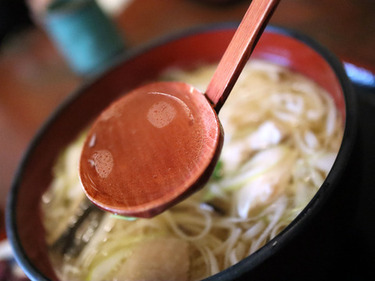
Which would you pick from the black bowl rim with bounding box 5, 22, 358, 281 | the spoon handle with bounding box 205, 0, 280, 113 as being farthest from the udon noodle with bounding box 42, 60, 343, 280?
the spoon handle with bounding box 205, 0, 280, 113

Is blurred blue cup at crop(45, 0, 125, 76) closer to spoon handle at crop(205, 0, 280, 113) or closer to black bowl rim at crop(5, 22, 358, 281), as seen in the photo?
black bowl rim at crop(5, 22, 358, 281)

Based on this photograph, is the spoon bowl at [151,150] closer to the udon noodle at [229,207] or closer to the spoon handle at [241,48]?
the spoon handle at [241,48]

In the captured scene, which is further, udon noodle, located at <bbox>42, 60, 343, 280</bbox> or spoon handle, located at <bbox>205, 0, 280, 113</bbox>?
udon noodle, located at <bbox>42, 60, 343, 280</bbox>

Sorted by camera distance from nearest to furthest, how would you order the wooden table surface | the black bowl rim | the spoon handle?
the black bowl rim
the spoon handle
the wooden table surface

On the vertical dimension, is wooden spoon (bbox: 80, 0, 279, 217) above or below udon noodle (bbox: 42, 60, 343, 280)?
above

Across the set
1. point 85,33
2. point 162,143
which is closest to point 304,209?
point 162,143

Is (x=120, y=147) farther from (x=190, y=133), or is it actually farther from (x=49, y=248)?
(x=49, y=248)

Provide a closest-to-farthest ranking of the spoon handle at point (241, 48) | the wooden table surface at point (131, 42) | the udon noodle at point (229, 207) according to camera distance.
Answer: the spoon handle at point (241, 48) < the udon noodle at point (229, 207) < the wooden table surface at point (131, 42)

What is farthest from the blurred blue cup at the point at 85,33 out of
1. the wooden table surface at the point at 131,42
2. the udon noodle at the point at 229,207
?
the udon noodle at the point at 229,207
